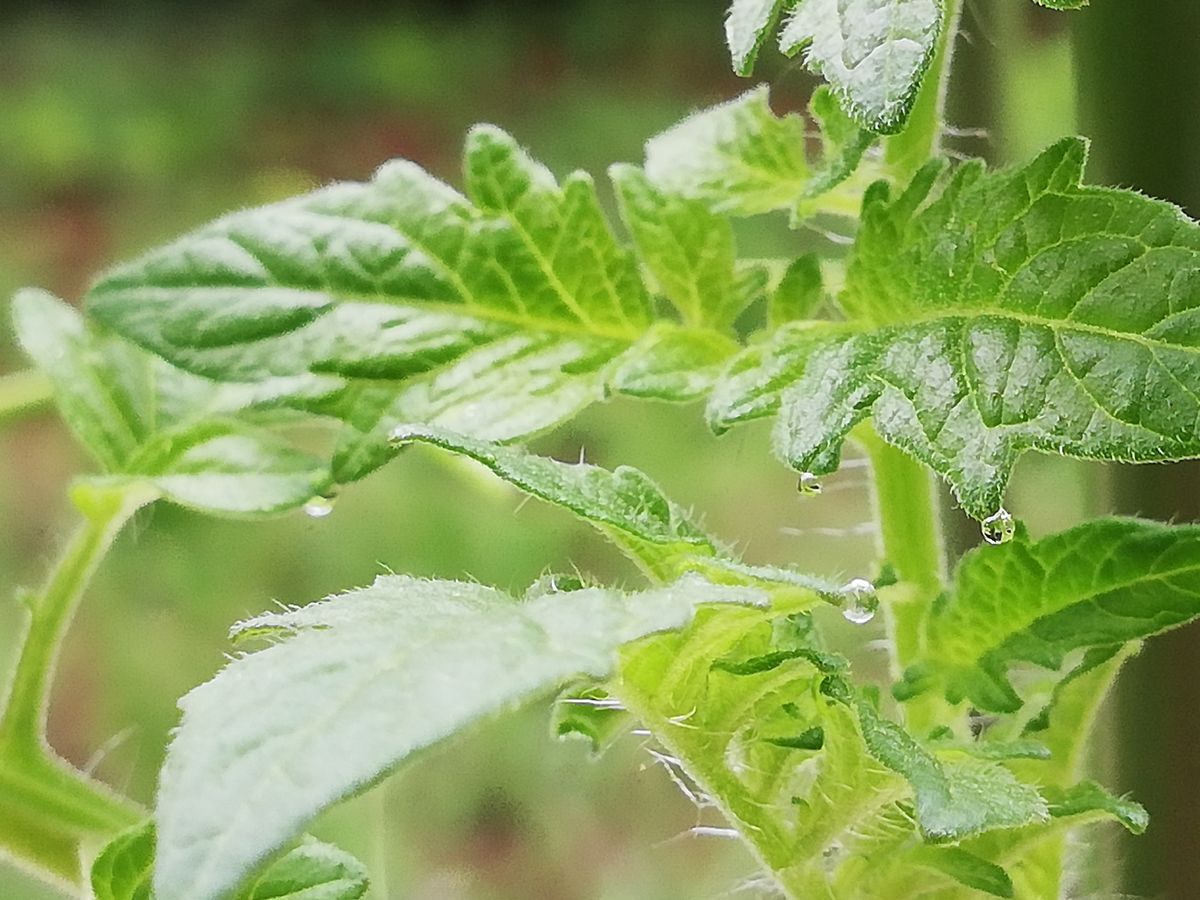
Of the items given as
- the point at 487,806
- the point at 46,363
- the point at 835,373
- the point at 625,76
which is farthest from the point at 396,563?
the point at 625,76

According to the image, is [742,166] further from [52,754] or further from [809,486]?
[52,754]

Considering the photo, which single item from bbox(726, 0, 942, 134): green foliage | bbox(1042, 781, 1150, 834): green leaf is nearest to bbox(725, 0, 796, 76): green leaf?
bbox(726, 0, 942, 134): green foliage

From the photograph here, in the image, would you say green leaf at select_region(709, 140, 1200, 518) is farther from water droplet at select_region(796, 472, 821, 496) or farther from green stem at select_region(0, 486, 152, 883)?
green stem at select_region(0, 486, 152, 883)

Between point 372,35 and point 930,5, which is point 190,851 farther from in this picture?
point 372,35

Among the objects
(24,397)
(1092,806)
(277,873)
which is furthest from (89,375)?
(1092,806)

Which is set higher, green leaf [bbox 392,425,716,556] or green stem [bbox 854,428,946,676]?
green leaf [bbox 392,425,716,556]
